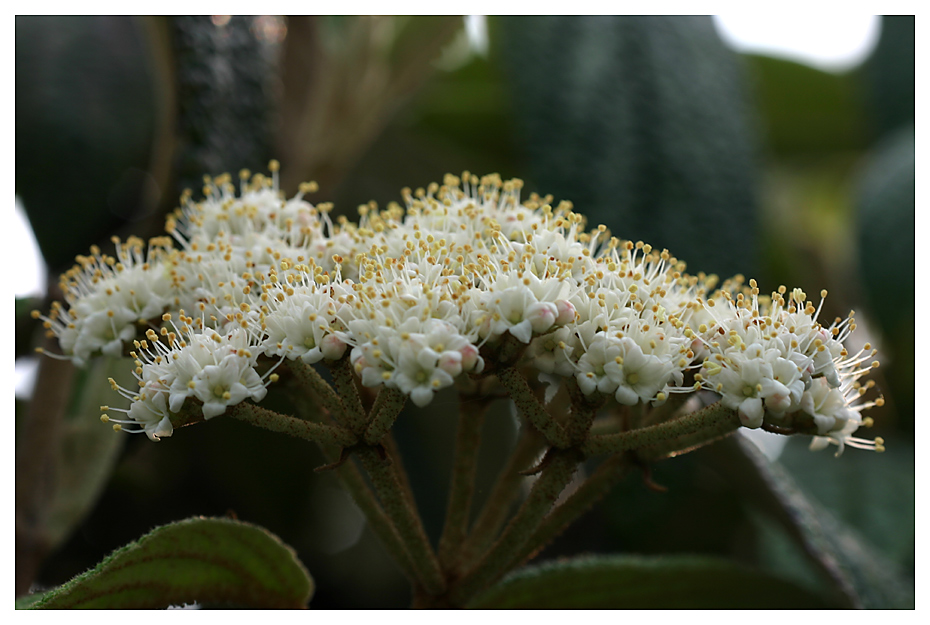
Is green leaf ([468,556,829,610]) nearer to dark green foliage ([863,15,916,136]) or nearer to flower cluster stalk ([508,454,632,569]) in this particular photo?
flower cluster stalk ([508,454,632,569])

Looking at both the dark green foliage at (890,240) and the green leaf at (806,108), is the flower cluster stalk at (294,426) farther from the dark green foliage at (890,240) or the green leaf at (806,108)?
the green leaf at (806,108)

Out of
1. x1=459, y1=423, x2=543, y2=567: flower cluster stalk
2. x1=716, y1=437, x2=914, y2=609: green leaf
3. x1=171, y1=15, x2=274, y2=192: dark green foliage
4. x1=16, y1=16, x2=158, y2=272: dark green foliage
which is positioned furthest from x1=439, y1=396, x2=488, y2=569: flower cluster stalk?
x1=16, y1=16, x2=158, y2=272: dark green foliage

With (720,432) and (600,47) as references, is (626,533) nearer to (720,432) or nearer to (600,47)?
(720,432)

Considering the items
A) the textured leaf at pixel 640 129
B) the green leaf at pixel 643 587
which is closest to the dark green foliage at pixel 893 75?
the textured leaf at pixel 640 129

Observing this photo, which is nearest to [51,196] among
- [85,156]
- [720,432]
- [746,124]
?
[85,156]

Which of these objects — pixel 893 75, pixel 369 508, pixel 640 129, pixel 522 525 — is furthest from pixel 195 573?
pixel 893 75

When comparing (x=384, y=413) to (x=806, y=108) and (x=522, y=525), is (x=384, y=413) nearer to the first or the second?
(x=522, y=525)
